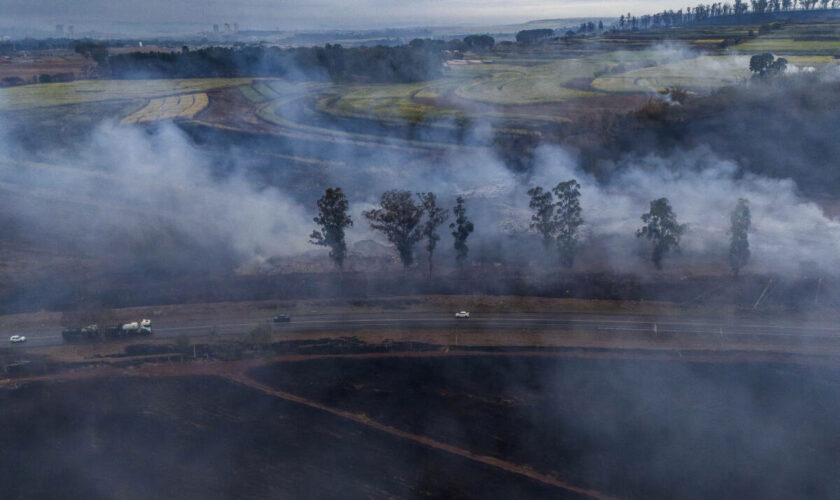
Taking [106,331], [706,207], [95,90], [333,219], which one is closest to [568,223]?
[333,219]

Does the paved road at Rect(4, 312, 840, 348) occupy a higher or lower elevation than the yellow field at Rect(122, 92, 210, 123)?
lower

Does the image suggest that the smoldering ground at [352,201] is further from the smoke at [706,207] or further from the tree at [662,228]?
the tree at [662,228]

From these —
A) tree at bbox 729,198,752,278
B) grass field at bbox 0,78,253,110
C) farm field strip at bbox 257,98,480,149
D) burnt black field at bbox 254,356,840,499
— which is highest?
grass field at bbox 0,78,253,110

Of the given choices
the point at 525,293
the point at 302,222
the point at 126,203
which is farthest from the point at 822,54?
the point at 126,203

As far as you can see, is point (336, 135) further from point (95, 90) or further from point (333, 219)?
point (333, 219)

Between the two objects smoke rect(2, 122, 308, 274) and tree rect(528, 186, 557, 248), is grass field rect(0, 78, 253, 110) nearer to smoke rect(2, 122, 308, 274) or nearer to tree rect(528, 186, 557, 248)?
smoke rect(2, 122, 308, 274)

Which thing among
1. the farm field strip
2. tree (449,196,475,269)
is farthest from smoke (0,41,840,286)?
tree (449,196,475,269)
